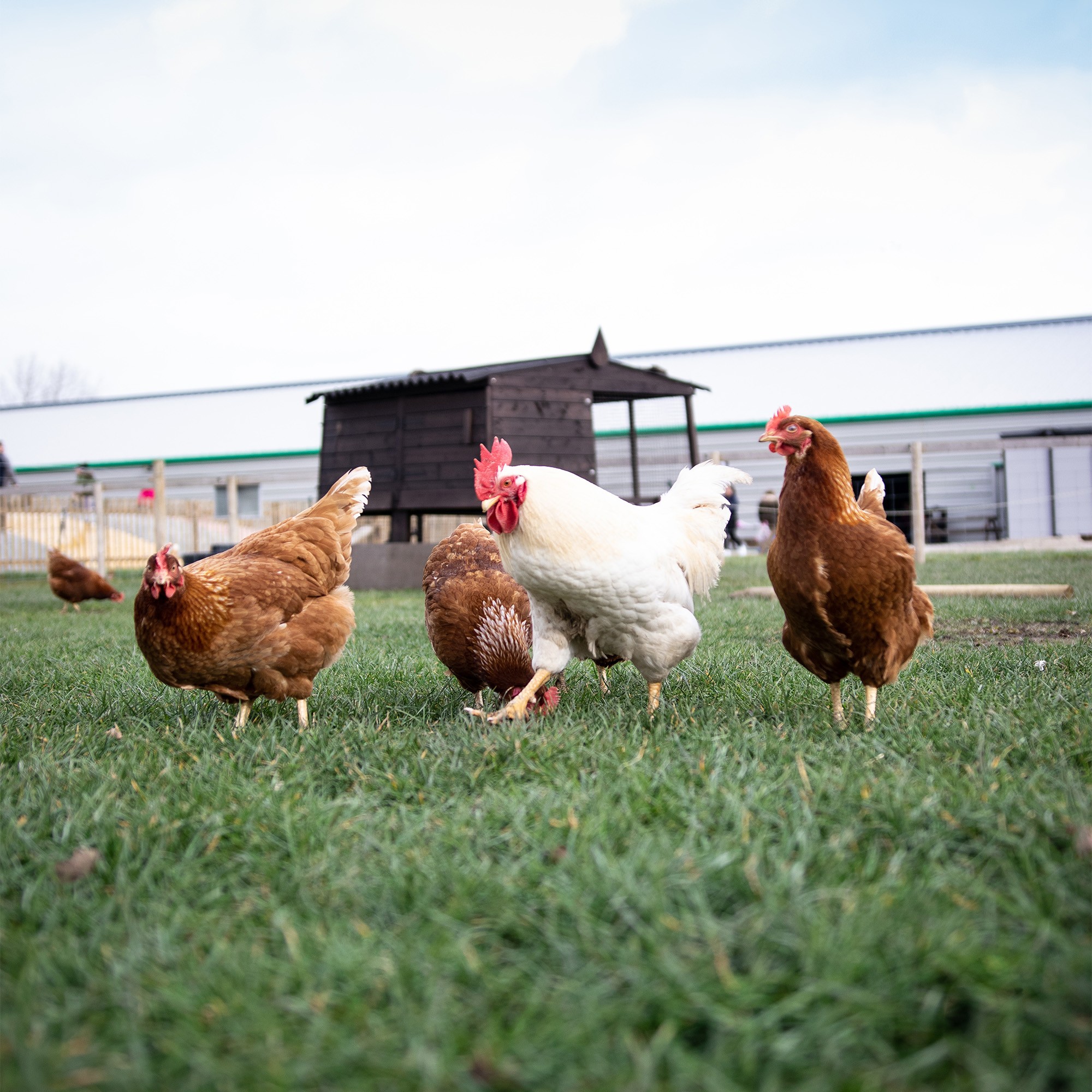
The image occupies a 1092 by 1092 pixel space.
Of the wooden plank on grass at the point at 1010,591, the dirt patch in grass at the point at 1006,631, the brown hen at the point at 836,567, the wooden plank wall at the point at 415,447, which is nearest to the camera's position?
the brown hen at the point at 836,567

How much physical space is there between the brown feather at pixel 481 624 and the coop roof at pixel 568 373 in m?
6.57

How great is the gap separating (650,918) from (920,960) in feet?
1.55

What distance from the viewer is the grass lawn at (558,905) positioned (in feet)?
4.24

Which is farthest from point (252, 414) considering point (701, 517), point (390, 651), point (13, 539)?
point (701, 517)

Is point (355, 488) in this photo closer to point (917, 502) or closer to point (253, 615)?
point (253, 615)

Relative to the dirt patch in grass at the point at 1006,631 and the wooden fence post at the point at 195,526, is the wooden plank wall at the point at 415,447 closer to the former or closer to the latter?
the dirt patch in grass at the point at 1006,631

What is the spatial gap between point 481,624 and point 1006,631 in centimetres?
396

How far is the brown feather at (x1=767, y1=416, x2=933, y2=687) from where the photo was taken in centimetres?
303

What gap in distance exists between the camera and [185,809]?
2.28m

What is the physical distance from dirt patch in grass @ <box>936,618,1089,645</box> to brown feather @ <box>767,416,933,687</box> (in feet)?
8.08

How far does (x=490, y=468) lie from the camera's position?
327cm

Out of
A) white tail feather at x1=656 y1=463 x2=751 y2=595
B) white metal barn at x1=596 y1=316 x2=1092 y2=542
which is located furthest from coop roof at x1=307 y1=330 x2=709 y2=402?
white tail feather at x1=656 y1=463 x2=751 y2=595

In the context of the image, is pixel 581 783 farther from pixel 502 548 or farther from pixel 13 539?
pixel 13 539

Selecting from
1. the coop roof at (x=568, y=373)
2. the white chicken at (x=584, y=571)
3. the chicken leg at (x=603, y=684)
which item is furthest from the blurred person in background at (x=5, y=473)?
the white chicken at (x=584, y=571)
